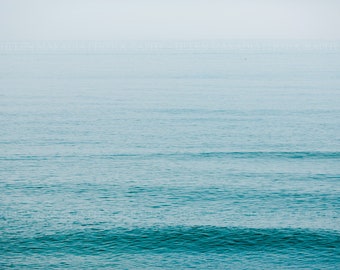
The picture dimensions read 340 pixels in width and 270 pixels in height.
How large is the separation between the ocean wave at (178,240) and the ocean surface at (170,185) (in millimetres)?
94

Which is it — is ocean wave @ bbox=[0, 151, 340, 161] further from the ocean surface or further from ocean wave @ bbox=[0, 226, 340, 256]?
ocean wave @ bbox=[0, 226, 340, 256]

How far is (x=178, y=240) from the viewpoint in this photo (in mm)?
53625

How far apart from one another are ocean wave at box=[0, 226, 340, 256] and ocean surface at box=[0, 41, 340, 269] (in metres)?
0.09

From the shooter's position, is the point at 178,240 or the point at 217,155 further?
the point at 217,155

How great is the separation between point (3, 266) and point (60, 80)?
5105 inches

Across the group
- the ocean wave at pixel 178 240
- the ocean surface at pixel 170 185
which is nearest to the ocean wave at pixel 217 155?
the ocean surface at pixel 170 185

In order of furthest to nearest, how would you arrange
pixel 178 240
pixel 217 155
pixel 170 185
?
pixel 217 155, pixel 170 185, pixel 178 240

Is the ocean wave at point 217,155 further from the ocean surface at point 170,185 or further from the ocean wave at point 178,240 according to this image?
the ocean wave at point 178,240

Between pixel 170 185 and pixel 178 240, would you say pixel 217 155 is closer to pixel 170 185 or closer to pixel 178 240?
pixel 170 185

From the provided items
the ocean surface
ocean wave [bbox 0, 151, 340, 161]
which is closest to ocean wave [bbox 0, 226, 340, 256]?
the ocean surface

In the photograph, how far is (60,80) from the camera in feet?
570

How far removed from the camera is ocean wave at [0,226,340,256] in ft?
169

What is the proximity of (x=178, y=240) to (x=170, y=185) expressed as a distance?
14.3m

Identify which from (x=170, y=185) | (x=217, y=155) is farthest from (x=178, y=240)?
(x=217, y=155)
